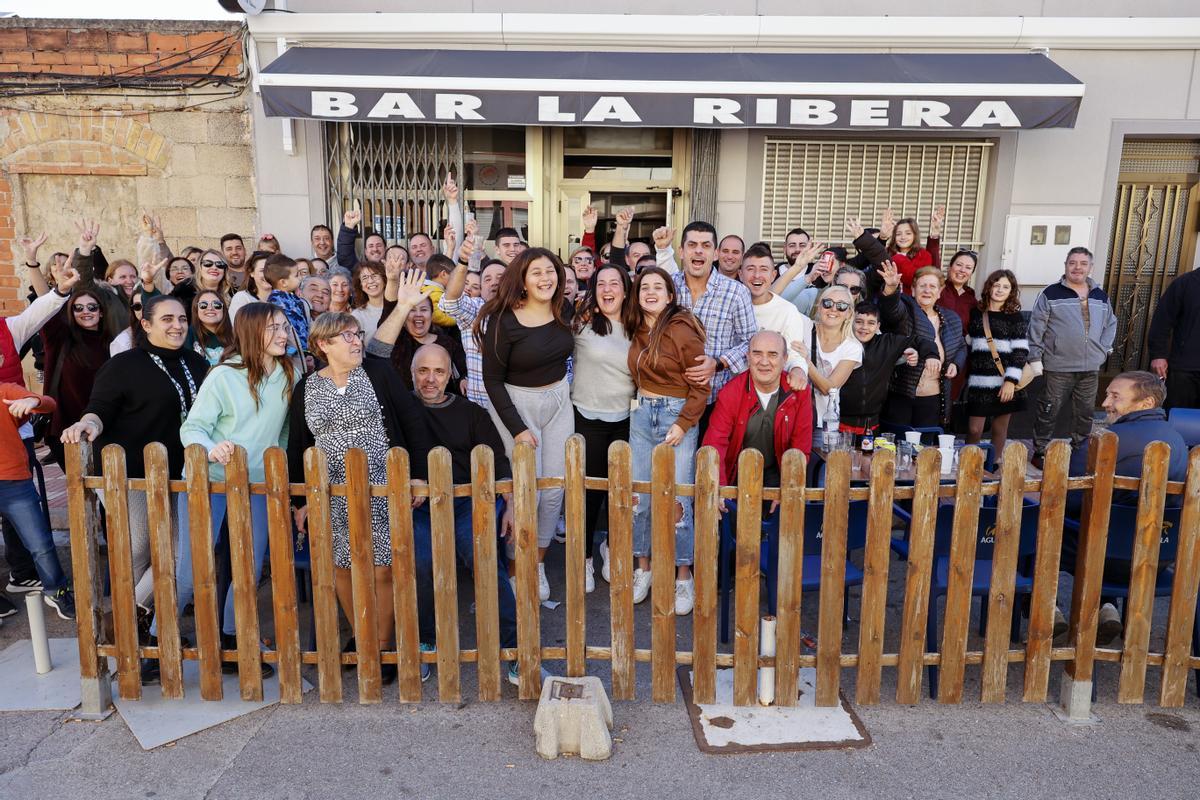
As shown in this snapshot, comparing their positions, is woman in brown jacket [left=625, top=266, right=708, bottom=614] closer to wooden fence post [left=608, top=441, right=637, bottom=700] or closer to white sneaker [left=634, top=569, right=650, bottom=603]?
white sneaker [left=634, top=569, right=650, bottom=603]

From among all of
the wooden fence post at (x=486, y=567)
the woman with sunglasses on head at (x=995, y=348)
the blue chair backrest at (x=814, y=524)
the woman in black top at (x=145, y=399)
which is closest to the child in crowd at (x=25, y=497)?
the woman in black top at (x=145, y=399)

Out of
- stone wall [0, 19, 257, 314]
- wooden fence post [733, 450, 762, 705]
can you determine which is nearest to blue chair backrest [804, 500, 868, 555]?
wooden fence post [733, 450, 762, 705]

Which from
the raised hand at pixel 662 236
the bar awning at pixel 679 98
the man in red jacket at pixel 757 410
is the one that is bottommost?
the man in red jacket at pixel 757 410

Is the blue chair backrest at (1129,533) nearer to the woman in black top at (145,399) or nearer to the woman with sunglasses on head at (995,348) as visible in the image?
the woman with sunglasses on head at (995,348)

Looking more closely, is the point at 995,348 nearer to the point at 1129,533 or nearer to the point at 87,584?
the point at 1129,533

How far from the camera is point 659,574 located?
3.13 meters

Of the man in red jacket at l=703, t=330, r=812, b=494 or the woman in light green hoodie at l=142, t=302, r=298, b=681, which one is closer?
the woman in light green hoodie at l=142, t=302, r=298, b=681

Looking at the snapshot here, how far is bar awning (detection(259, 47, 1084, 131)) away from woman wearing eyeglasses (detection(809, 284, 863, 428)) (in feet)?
8.83

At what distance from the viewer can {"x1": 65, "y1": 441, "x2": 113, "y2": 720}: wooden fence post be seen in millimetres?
3117

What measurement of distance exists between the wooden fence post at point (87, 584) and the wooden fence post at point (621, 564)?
202 cm

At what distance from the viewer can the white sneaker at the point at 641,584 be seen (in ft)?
13.9

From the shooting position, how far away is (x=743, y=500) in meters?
3.06

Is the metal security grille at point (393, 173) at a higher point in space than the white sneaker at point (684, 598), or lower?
higher

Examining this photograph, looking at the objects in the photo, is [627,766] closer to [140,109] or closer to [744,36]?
[744,36]
